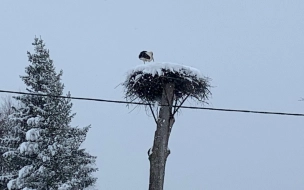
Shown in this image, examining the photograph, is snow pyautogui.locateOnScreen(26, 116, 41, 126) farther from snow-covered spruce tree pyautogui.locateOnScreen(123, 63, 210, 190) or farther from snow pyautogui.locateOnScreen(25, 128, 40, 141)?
snow-covered spruce tree pyautogui.locateOnScreen(123, 63, 210, 190)

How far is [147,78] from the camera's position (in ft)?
27.4

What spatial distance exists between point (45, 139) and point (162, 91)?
21.9 ft

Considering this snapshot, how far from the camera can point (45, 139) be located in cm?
1452

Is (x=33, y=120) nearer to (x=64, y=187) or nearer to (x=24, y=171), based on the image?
(x=24, y=171)

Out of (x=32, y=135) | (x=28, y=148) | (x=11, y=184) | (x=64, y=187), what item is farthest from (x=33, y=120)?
(x=64, y=187)

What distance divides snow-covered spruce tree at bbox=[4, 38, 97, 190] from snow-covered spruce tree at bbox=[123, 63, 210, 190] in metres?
5.74

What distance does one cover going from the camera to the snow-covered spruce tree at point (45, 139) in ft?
47.1

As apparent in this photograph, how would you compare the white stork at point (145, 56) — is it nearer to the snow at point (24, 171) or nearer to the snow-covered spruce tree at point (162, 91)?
the snow-covered spruce tree at point (162, 91)

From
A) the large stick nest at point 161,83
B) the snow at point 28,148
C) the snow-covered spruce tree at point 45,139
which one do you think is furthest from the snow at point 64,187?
the large stick nest at point 161,83

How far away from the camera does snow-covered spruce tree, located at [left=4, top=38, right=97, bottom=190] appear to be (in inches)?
565

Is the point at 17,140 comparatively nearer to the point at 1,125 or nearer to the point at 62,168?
the point at 62,168

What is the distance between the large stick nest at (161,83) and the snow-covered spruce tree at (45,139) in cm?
559

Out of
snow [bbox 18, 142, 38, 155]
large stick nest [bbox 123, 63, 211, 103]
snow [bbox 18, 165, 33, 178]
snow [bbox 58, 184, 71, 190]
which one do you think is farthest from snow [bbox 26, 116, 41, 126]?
large stick nest [bbox 123, 63, 211, 103]

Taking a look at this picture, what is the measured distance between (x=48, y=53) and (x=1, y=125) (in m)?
5.75
